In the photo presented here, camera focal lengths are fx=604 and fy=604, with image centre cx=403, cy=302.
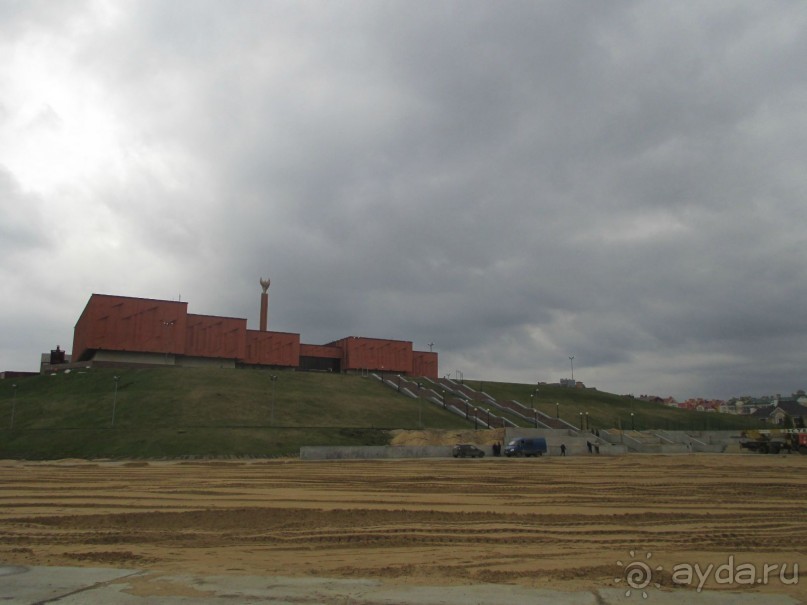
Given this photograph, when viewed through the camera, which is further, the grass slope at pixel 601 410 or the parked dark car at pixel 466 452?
the grass slope at pixel 601 410

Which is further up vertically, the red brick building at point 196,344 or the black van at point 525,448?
the red brick building at point 196,344

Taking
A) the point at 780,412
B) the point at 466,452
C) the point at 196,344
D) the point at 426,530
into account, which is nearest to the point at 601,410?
the point at 466,452

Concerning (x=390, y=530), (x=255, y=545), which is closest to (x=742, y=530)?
(x=390, y=530)

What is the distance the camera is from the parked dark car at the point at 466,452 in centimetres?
4966

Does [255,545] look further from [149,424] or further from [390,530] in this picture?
[149,424]

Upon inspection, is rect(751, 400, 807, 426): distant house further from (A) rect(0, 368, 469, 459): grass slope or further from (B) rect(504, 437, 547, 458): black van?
(B) rect(504, 437, 547, 458): black van

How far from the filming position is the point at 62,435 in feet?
Result: 180

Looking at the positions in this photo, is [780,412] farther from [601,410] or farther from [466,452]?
[466,452]

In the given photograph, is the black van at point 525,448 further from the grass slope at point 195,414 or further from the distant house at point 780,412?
the distant house at point 780,412

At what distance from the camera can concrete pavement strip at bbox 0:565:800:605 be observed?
770 cm

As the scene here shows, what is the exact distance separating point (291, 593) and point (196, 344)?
311 ft

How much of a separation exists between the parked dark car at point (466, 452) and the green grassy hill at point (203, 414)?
458 inches

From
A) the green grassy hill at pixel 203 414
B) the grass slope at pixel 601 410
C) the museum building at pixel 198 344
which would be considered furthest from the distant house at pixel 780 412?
the museum building at pixel 198 344

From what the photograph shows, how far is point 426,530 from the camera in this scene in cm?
1355
